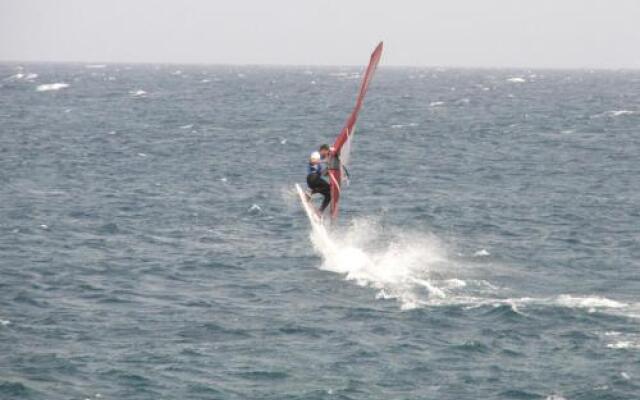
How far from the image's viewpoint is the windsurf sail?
30.9 m

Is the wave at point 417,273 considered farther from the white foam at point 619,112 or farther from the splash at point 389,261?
the white foam at point 619,112

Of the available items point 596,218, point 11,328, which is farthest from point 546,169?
point 11,328

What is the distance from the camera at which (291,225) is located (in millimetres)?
48875

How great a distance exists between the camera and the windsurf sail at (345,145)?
30875 mm

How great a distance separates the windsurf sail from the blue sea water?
4.18m

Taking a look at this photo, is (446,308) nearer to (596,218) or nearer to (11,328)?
(11,328)

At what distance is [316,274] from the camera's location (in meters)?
38.1

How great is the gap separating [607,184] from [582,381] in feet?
120

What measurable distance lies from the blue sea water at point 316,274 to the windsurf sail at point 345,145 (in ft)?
13.7

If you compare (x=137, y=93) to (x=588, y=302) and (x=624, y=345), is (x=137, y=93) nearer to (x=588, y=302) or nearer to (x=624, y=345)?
(x=588, y=302)

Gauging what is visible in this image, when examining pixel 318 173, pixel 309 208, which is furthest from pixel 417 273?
pixel 318 173

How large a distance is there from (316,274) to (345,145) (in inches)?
321

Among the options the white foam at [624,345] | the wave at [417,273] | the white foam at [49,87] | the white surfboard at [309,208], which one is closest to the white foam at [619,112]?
the wave at [417,273]

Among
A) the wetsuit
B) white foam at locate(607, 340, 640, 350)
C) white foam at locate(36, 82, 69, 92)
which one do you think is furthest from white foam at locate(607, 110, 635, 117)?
white foam at locate(36, 82, 69, 92)
